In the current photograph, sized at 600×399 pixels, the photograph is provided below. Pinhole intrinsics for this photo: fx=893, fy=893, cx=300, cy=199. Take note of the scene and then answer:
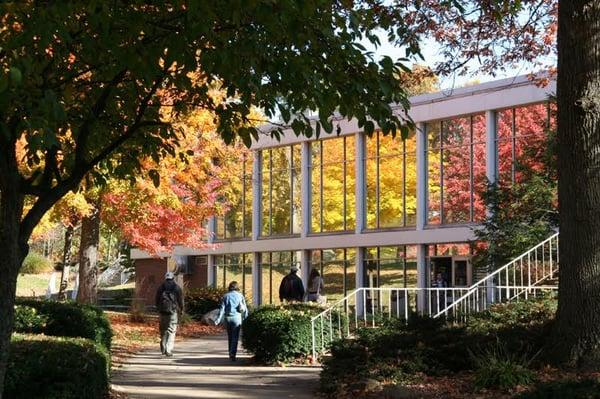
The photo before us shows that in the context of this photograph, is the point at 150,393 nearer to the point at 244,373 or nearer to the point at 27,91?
the point at 244,373

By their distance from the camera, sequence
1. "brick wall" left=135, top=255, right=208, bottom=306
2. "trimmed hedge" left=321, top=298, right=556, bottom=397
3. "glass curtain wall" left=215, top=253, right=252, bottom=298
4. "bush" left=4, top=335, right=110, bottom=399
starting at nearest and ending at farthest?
"bush" left=4, top=335, right=110, bottom=399
"trimmed hedge" left=321, top=298, right=556, bottom=397
"glass curtain wall" left=215, top=253, right=252, bottom=298
"brick wall" left=135, top=255, right=208, bottom=306

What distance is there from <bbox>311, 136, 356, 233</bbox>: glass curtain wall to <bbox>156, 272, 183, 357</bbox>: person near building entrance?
16360 millimetres

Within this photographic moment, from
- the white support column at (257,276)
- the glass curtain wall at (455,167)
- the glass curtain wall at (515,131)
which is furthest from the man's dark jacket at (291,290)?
the white support column at (257,276)

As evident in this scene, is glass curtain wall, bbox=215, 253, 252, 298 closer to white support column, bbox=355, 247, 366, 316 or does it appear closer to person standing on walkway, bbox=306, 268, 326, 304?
white support column, bbox=355, 247, 366, 316

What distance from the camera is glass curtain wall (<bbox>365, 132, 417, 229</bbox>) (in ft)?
105

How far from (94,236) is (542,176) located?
42.8 ft

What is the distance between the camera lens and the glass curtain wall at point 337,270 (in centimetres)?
3406

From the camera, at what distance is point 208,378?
14.3m

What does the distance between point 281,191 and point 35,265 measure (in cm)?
3301

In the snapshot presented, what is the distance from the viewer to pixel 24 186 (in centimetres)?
728

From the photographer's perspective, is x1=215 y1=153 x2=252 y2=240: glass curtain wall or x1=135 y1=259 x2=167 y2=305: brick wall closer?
x1=215 y1=153 x2=252 y2=240: glass curtain wall

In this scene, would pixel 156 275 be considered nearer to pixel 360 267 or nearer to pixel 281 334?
pixel 360 267

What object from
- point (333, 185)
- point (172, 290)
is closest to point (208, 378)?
point (172, 290)

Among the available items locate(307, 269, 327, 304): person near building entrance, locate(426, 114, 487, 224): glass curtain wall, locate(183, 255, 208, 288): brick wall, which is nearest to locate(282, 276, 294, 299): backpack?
locate(307, 269, 327, 304): person near building entrance
